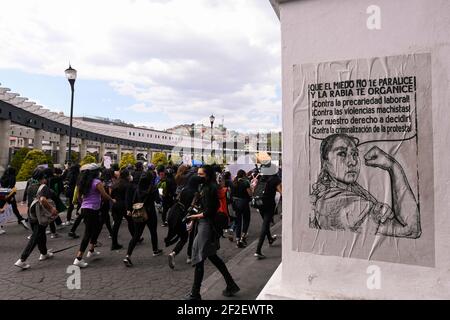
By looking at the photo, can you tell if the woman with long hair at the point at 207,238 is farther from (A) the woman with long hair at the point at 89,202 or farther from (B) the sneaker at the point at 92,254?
(B) the sneaker at the point at 92,254

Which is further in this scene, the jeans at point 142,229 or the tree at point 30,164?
the tree at point 30,164

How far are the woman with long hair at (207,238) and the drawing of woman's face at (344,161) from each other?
184 centimetres

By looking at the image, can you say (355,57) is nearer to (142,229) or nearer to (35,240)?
(142,229)

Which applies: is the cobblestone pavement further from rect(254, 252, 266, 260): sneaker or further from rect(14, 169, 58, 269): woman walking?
rect(254, 252, 266, 260): sneaker

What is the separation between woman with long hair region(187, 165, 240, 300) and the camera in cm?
403

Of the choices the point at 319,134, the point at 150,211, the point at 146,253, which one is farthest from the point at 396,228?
the point at 146,253

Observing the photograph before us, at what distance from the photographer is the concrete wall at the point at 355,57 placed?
2480 mm

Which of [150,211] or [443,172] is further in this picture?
[150,211]

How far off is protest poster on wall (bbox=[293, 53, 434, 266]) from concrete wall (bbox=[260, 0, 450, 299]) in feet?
0.20

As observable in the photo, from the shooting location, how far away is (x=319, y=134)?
287 cm

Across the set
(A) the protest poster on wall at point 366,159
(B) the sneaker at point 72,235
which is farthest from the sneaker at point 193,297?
(B) the sneaker at point 72,235

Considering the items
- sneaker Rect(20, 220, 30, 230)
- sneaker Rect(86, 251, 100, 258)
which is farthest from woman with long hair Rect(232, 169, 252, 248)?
sneaker Rect(20, 220, 30, 230)
